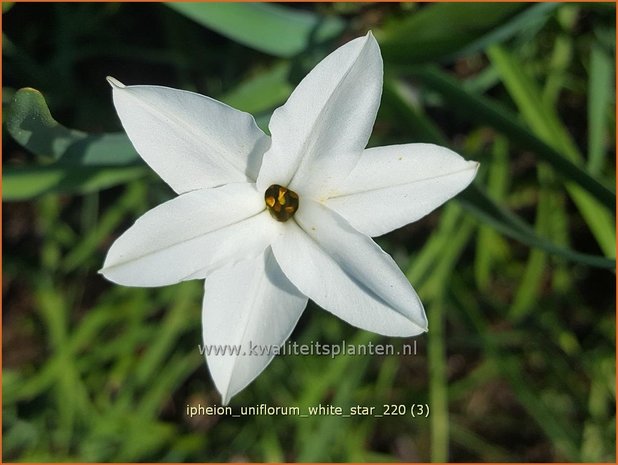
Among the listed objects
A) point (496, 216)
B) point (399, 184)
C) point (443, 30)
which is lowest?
point (399, 184)

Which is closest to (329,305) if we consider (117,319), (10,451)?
(117,319)

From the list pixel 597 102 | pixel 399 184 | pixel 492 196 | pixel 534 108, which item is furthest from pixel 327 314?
pixel 399 184

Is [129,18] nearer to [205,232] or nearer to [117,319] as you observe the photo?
[117,319]

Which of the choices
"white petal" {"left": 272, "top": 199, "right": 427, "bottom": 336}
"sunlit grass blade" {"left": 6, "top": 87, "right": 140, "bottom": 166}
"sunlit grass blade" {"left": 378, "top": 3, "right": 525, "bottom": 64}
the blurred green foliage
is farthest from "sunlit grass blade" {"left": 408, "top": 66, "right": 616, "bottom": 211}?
"sunlit grass blade" {"left": 6, "top": 87, "right": 140, "bottom": 166}

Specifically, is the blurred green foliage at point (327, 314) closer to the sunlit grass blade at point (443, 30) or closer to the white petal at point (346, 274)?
the sunlit grass blade at point (443, 30)

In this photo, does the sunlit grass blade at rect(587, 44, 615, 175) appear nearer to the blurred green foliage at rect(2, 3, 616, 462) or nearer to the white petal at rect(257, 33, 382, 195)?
the blurred green foliage at rect(2, 3, 616, 462)

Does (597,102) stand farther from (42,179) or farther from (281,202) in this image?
(42,179)
